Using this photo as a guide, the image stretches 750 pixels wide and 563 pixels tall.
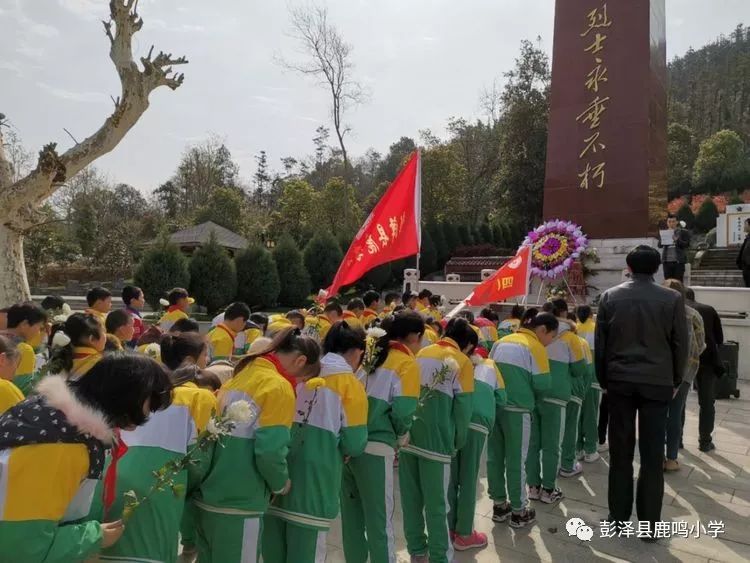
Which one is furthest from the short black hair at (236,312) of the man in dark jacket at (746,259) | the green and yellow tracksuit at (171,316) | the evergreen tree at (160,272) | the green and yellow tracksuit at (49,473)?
the evergreen tree at (160,272)

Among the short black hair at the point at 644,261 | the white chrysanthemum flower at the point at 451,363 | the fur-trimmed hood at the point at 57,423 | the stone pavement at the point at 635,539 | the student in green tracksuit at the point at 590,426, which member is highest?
the short black hair at the point at 644,261

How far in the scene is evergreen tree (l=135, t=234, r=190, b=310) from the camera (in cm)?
1521

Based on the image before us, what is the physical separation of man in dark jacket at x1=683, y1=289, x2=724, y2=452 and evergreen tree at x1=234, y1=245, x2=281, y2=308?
537 inches

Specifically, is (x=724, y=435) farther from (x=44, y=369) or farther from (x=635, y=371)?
(x=44, y=369)

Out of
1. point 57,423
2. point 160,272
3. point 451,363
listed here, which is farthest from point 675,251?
point 160,272

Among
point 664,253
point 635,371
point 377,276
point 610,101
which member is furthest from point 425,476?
point 377,276

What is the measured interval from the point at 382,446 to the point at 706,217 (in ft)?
99.3

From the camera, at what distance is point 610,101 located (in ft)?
38.9

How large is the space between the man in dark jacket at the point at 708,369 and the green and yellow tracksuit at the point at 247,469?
4.52m

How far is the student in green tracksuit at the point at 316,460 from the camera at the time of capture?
91.1 inches

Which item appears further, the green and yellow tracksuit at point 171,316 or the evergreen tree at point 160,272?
the evergreen tree at point 160,272

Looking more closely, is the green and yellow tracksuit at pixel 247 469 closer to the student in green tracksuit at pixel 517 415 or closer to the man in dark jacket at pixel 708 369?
the student in green tracksuit at pixel 517 415

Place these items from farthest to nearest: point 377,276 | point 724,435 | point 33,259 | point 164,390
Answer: point 33,259 < point 377,276 < point 724,435 < point 164,390

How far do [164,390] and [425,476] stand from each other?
1.82m
